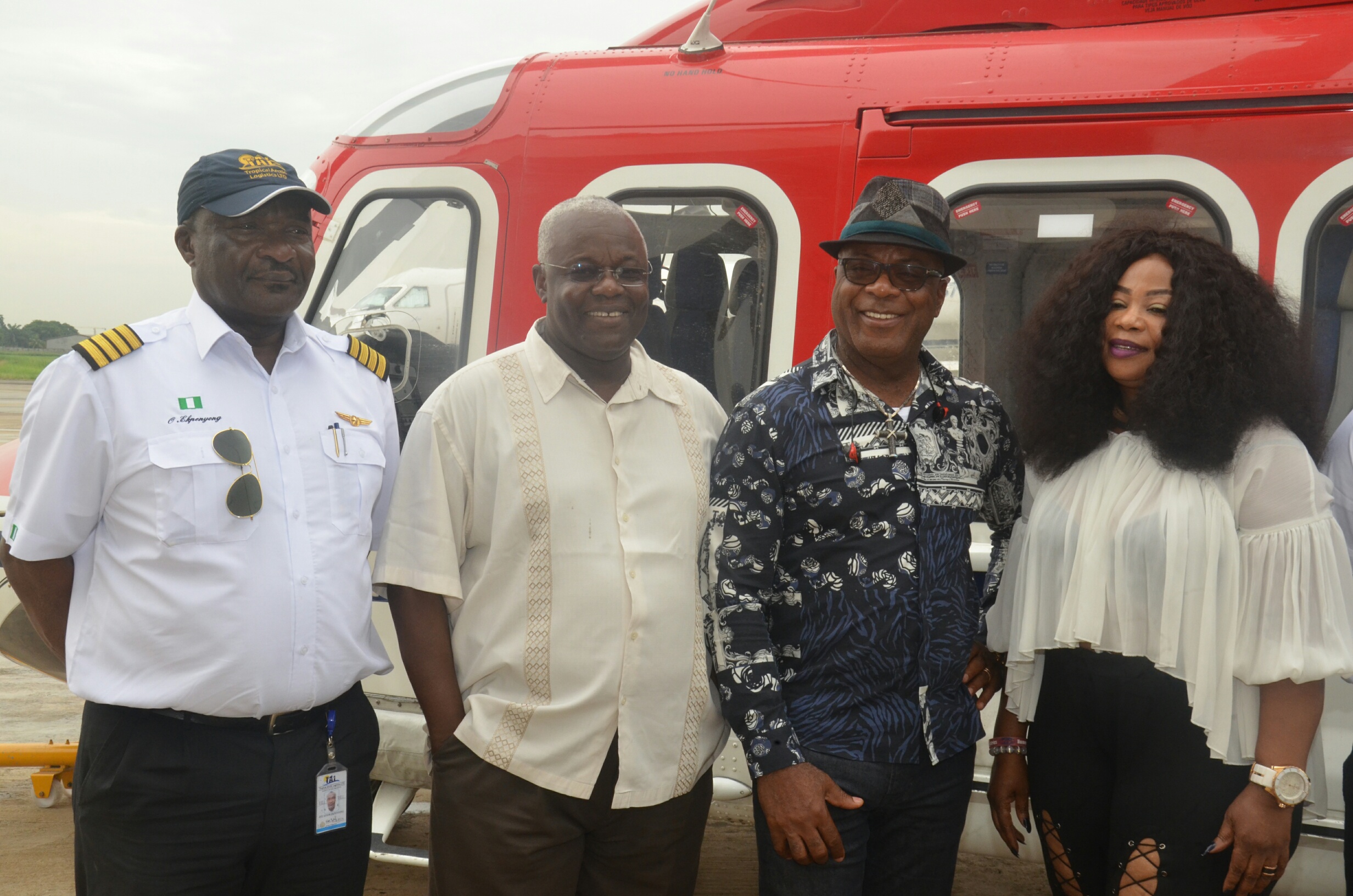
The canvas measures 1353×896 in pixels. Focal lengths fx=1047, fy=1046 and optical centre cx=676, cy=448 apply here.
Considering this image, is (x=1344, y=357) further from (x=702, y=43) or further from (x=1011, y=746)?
(x=702, y=43)

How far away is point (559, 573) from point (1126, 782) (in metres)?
1.18

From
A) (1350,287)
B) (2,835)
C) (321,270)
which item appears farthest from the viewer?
(2,835)

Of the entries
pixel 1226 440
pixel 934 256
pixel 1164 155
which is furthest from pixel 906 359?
pixel 1164 155

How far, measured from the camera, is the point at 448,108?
3697mm

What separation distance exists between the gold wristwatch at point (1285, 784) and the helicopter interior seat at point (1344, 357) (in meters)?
1.34

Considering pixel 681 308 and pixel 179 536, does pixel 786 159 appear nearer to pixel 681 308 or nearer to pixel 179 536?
pixel 681 308

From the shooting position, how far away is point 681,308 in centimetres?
349

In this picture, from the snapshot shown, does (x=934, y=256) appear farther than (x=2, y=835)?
No

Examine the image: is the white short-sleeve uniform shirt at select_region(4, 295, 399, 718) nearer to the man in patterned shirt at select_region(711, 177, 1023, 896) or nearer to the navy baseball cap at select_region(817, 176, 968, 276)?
the man in patterned shirt at select_region(711, 177, 1023, 896)

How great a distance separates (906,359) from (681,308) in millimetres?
1413

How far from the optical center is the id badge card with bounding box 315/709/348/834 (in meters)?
2.11

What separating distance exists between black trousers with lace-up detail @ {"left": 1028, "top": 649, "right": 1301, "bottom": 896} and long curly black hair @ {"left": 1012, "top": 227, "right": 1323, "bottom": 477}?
439mm

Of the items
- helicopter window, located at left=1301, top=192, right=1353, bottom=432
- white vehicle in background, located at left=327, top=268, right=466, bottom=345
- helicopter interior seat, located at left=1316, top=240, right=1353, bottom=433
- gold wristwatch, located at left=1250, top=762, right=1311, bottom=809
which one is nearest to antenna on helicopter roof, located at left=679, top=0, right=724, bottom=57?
white vehicle in background, located at left=327, top=268, right=466, bottom=345

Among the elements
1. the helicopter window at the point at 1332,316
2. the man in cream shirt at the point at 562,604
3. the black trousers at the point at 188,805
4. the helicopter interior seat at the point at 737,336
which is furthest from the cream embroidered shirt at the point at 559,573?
the helicopter window at the point at 1332,316
